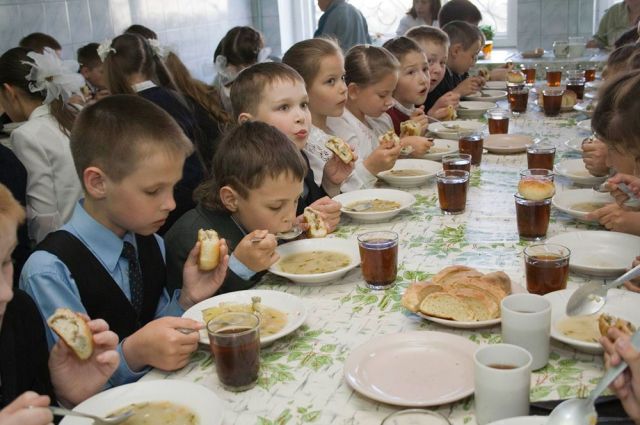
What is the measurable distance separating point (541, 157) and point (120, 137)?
5.22ft

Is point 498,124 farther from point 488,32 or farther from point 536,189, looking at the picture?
point 488,32

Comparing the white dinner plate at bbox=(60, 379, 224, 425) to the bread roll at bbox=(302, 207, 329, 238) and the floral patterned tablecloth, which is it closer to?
the floral patterned tablecloth

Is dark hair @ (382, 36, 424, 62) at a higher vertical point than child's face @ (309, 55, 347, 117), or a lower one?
higher

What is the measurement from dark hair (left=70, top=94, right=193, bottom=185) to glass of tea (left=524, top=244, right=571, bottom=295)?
3.15ft

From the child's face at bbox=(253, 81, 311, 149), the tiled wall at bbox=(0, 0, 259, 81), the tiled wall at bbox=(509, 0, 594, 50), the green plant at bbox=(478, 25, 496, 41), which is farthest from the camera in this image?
the green plant at bbox=(478, 25, 496, 41)

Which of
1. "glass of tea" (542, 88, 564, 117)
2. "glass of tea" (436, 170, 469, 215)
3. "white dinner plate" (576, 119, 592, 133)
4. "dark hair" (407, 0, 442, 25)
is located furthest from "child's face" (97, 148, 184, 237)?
"dark hair" (407, 0, 442, 25)

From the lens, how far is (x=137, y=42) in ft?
12.7

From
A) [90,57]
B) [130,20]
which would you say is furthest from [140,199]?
[130,20]

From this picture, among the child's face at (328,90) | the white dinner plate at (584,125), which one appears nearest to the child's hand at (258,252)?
the child's face at (328,90)

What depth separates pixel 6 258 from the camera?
1.39 meters

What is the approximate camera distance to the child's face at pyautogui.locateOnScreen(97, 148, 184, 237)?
6.03ft

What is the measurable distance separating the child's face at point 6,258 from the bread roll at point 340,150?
4.82 ft

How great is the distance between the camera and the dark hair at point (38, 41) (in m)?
4.61

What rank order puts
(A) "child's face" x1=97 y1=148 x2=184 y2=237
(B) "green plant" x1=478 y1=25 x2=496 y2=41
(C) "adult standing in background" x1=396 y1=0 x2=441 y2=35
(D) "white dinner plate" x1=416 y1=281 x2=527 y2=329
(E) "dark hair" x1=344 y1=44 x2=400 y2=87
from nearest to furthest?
(D) "white dinner plate" x1=416 y1=281 x2=527 y2=329 < (A) "child's face" x1=97 y1=148 x2=184 y2=237 < (E) "dark hair" x1=344 y1=44 x2=400 y2=87 < (C) "adult standing in background" x1=396 y1=0 x2=441 y2=35 < (B) "green plant" x1=478 y1=25 x2=496 y2=41
